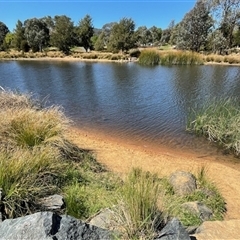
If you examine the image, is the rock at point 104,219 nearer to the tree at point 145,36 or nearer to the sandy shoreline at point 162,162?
the sandy shoreline at point 162,162

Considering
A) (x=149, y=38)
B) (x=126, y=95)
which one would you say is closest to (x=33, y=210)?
(x=126, y=95)

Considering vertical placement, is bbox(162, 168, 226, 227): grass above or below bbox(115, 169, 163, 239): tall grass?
below

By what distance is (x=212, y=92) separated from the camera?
14.2m

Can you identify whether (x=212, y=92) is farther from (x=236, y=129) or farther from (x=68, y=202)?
(x=68, y=202)

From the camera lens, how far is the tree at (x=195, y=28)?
35.8 metres

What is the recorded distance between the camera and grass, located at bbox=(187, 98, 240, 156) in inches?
292

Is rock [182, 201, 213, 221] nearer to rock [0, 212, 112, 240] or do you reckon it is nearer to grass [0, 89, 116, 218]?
grass [0, 89, 116, 218]

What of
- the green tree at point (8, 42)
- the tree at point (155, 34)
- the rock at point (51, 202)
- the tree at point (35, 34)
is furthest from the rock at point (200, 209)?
the tree at point (155, 34)

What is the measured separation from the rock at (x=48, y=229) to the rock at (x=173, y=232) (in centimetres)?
47

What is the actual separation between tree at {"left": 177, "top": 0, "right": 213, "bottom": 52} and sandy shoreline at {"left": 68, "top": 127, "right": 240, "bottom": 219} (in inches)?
1309

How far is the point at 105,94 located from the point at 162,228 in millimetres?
12701

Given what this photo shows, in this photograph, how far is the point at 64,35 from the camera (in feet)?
156

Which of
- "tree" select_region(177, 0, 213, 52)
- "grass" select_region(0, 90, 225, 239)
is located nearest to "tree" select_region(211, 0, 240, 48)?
"tree" select_region(177, 0, 213, 52)

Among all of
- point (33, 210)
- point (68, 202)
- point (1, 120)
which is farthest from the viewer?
point (1, 120)
